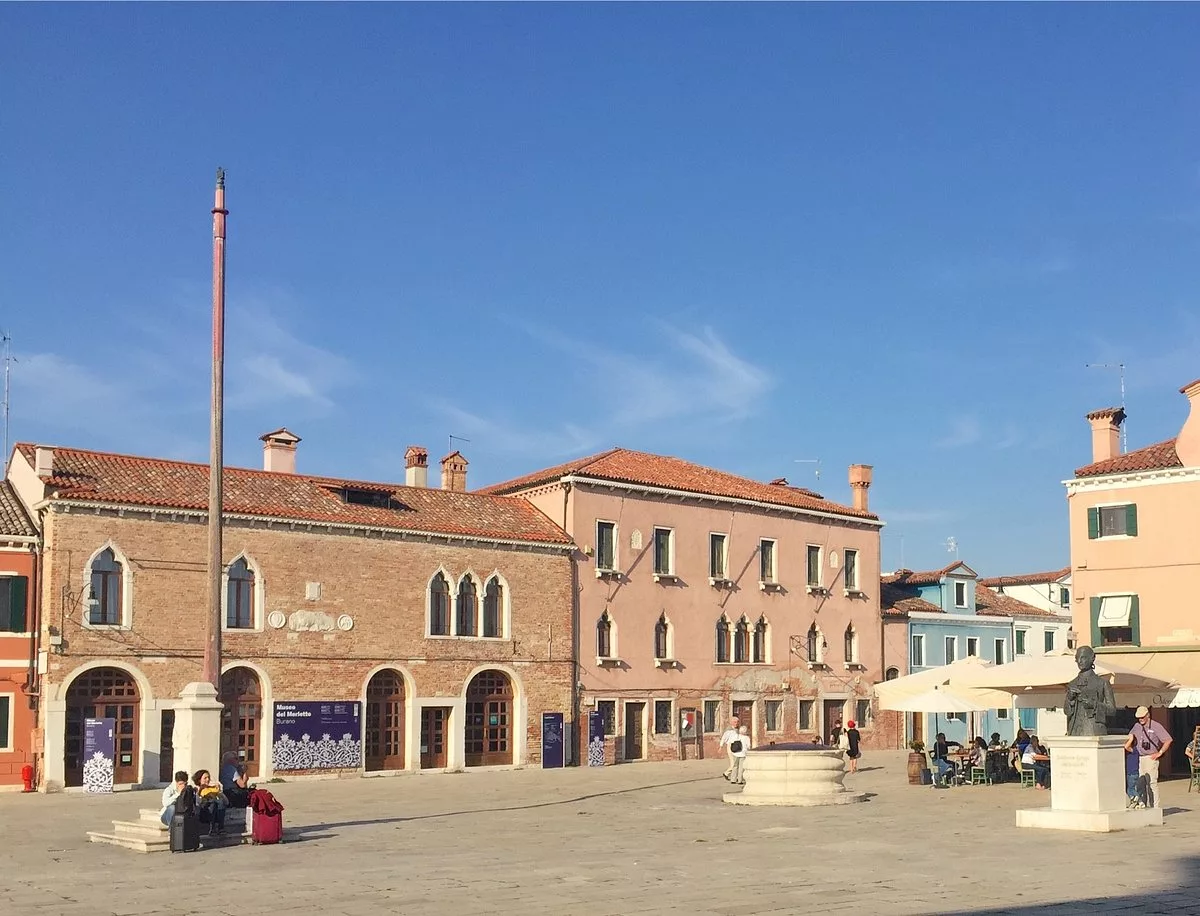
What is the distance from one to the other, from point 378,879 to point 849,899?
5223 mm

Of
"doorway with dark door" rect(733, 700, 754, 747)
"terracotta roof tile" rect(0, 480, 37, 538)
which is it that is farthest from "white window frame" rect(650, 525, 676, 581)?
"terracotta roof tile" rect(0, 480, 37, 538)

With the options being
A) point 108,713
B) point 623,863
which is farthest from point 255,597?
point 623,863

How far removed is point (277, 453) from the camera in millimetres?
41219

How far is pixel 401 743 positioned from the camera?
3869 centimetres

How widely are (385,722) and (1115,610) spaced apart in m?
19.5

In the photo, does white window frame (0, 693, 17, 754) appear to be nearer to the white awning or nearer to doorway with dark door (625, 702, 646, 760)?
doorway with dark door (625, 702, 646, 760)

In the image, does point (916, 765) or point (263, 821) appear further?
point (916, 765)

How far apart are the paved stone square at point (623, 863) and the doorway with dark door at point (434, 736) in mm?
11193

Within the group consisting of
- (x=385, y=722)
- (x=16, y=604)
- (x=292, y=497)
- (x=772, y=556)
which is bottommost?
(x=385, y=722)

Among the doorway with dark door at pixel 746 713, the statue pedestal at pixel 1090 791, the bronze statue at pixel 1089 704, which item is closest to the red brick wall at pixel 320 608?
the doorway with dark door at pixel 746 713

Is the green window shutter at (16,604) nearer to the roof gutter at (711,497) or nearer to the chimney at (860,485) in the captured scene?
the roof gutter at (711,497)

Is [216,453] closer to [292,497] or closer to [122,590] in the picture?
[122,590]

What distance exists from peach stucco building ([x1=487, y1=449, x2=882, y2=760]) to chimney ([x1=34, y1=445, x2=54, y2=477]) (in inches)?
613

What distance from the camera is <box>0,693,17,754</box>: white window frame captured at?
32438 mm
